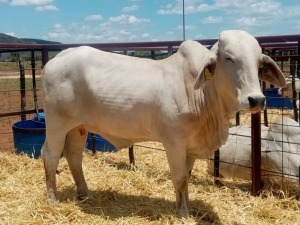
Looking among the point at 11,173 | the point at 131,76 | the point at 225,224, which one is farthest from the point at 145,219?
the point at 11,173

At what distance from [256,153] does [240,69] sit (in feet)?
5.65

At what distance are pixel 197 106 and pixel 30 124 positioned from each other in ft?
13.0

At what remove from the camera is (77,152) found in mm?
4473

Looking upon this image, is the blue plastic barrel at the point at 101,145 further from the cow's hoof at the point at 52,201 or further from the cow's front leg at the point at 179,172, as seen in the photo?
the cow's front leg at the point at 179,172

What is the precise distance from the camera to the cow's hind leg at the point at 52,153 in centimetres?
416

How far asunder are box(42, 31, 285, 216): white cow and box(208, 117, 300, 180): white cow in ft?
4.23

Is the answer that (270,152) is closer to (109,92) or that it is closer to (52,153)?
(109,92)

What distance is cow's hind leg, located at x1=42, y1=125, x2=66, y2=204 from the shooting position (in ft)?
13.6

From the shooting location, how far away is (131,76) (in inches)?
151

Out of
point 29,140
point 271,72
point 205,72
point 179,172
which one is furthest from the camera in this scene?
point 29,140

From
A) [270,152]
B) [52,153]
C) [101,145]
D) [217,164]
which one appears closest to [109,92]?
[52,153]

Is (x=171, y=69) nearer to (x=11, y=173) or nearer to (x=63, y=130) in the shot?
(x=63, y=130)

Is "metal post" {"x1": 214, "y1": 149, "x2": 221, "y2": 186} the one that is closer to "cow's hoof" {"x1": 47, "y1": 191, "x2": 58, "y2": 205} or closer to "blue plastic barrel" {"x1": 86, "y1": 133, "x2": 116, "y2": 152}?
"cow's hoof" {"x1": 47, "y1": 191, "x2": 58, "y2": 205}

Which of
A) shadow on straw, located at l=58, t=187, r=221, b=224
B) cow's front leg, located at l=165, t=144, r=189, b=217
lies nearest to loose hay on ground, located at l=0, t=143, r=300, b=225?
shadow on straw, located at l=58, t=187, r=221, b=224
